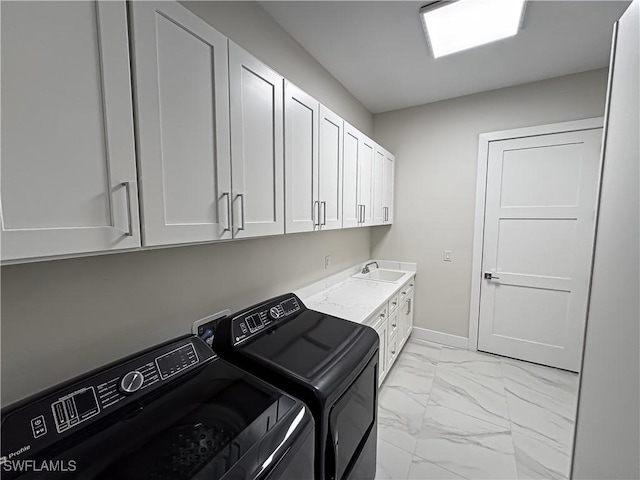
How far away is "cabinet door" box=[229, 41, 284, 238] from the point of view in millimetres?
1094

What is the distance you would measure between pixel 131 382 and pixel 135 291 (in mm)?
392

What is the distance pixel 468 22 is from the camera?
70.3 inches

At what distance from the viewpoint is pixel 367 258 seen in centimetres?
347

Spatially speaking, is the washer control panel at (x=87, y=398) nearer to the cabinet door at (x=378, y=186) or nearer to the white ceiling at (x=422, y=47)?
the white ceiling at (x=422, y=47)

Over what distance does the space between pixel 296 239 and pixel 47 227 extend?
152 cm

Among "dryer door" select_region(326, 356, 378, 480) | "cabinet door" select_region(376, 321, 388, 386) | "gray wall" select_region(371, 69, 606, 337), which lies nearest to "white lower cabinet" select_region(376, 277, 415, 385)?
"cabinet door" select_region(376, 321, 388, 386)

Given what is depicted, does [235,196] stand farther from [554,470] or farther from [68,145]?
[554,470]

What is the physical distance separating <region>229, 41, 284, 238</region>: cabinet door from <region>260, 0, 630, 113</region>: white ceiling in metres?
0.88

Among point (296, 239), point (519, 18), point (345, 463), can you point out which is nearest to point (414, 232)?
point (296, 239)

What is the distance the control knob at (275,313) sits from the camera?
4.63 feet

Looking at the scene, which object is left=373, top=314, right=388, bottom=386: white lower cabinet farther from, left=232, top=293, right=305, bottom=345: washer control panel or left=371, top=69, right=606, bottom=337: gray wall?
left=371, top=69, right=606, bottom=337: gray wall

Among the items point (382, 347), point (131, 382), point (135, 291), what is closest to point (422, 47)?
point (382, 347)

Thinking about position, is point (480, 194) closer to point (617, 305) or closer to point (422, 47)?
point (422, 47)

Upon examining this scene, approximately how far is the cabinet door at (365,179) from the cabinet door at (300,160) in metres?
0.78
